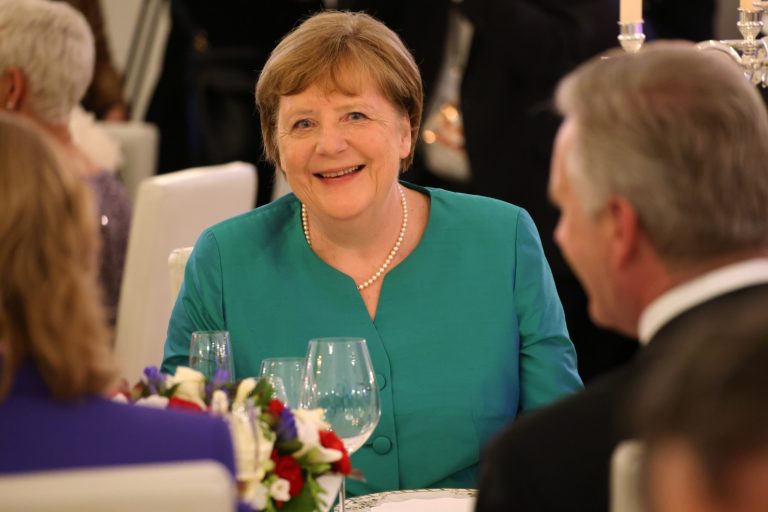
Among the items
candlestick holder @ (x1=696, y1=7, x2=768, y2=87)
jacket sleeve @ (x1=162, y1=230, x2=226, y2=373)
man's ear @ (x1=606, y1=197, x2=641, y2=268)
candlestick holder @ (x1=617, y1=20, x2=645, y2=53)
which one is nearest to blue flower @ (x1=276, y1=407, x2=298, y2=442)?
man's ear @ (x1=606, y1=197, x2=641, y2=268)

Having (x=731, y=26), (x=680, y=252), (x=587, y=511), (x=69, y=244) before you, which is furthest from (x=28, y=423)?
(x=731, y=26)

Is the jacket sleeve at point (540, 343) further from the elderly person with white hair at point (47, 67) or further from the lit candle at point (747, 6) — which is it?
the elderly person with white hair at point (47, 67)

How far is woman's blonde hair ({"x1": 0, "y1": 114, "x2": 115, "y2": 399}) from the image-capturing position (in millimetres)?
→ 1386

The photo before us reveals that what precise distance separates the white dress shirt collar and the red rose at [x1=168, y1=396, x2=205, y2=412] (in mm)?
623

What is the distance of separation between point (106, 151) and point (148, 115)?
2.42 metres

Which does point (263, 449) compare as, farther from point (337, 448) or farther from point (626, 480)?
point (626, 480)

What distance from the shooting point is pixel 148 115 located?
270 inches

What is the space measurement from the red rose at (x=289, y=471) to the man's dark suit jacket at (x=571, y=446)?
0.38m

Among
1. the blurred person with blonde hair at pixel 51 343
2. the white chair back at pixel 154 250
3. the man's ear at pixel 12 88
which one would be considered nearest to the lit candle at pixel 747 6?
the white chair back at pixel 154 250

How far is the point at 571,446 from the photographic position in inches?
56.7

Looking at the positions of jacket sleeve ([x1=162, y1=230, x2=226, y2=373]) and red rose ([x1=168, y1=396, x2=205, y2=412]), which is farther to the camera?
jacket sleeve ([x1=162, y1=230, x2=226, y2=373])

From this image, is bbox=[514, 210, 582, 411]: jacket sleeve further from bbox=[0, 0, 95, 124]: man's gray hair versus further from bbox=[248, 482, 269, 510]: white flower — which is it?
bbox=[0, 0, 95, 124]: man's gray hair

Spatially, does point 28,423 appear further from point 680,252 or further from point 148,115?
point 148,115

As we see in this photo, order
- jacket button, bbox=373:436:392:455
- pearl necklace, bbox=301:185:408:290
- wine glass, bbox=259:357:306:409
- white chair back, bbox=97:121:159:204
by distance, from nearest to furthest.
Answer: wine glass, bbox=259:357:306:409 < jacket button, bbox=373:436:392:455 < pearl necklace, bbox=301:185:408:290 < white chair back, bbox=97:121:159:204
